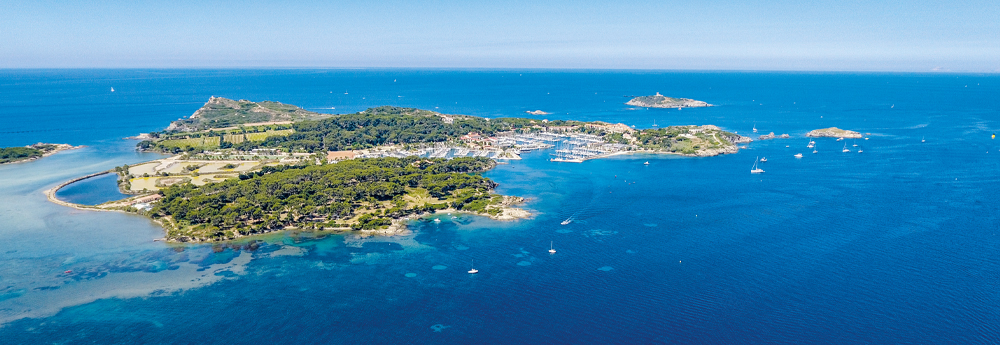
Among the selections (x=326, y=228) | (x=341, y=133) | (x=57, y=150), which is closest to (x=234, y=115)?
(x=57, y=150)

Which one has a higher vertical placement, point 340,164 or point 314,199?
point 340,164

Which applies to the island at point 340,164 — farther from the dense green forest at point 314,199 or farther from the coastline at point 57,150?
the coastline at point 57,150

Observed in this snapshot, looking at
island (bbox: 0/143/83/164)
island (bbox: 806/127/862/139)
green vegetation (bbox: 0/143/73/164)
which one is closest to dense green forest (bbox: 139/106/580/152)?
island (bbox: 0/143/83/164)

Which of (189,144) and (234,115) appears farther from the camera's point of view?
(234,115)

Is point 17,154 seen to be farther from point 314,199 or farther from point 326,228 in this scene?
point 326,228

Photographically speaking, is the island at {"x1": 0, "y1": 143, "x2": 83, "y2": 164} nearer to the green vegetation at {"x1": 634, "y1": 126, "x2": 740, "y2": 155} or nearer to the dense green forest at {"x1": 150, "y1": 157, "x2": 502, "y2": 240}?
the dense green forest at {"x1": 150, "y1": 157, "x2": 502, "y2": 240}

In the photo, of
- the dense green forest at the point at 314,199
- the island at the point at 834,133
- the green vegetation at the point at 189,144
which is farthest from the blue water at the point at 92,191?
the island at the point at 834,133
